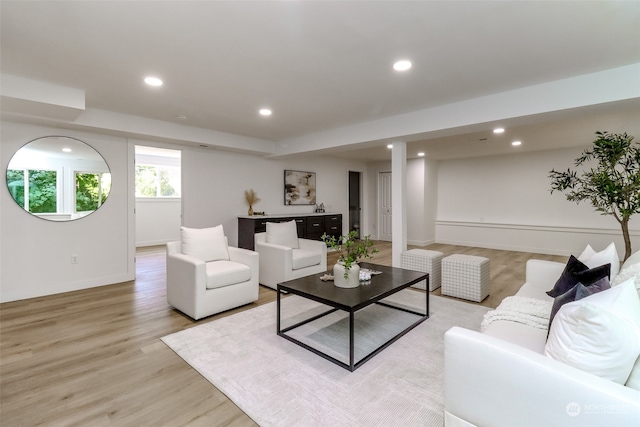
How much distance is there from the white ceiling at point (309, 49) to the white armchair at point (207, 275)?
167 cm

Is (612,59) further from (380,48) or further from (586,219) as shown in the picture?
(586,219)

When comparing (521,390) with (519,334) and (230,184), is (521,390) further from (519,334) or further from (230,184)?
(230,184)

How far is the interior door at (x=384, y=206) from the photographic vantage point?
851cm

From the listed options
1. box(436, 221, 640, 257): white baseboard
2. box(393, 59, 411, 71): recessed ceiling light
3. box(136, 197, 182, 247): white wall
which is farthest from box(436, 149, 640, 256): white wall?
box(136, 197, 182, 247): white wall

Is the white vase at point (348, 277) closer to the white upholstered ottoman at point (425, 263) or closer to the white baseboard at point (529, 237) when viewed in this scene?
the white upholstered ottoman at point (425, 263)

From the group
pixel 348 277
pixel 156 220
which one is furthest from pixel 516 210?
pixel 156 220

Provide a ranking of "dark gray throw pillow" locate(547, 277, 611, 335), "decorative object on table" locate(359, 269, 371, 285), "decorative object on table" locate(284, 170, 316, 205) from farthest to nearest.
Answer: "decorative object on table" locate(284, 170, 316, 205), "decorative object on table" locate(359, 269, 371, 285), "dark gray throw pillow" locate(547, 277, 611, 335)

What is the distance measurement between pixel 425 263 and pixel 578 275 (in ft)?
6.86

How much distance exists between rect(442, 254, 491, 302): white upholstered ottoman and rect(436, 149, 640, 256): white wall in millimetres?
3972

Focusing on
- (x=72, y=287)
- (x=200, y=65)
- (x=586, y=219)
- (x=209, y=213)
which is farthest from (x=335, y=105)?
(x=586, y=219)

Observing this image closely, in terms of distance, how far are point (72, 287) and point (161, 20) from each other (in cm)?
381

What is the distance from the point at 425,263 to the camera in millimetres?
4070

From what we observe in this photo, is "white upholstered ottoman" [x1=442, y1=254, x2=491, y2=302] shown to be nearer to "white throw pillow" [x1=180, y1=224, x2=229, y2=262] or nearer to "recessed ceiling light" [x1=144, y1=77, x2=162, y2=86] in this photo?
"white throw pillow" [x1=180, y1=224, x2=229, y2=262]

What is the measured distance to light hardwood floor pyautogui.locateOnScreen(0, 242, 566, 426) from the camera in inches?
68.2
